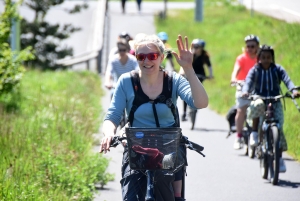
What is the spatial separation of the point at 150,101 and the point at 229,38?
29.1 meters

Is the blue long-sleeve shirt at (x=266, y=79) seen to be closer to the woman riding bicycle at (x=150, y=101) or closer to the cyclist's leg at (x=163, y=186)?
the woman riding bicycle at (x=150, y=101)

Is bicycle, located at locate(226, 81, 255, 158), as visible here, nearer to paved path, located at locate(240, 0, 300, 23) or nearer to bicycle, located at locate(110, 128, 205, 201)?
bicycle, located at locate(110, 128, 205, 201)

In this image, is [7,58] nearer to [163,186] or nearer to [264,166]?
[264,166]

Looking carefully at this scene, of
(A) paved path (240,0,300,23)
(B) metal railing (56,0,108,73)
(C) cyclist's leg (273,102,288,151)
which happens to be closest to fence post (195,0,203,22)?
(A) paved path (240,0,300,23)

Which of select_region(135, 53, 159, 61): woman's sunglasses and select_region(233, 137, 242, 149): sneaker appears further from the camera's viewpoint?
select_region(233, 137, 242, 149): sneaker

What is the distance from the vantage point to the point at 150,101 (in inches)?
249

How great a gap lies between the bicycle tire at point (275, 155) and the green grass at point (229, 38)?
1838 millimetres

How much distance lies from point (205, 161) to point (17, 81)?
11.3 ft

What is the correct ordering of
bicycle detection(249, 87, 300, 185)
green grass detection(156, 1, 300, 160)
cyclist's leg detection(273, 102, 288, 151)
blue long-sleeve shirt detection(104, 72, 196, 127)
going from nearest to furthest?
blue long-sleeve shirt detection(104, 72, 196, 127) < bicycle detection(249, 87, 300, 185) < cyclist's leg detection(273, 102, 288, 151) < green grass detection(156, 1, 300, 160)

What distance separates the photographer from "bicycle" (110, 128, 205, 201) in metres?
5.92

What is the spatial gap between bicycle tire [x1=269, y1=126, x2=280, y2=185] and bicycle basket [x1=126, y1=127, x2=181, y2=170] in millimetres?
4476

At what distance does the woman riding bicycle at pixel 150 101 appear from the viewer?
20.0 feet

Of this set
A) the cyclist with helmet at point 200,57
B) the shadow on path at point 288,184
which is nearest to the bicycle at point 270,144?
the shadow on path at point 288,184

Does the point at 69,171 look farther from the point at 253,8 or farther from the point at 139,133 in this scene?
the point at 253,8
